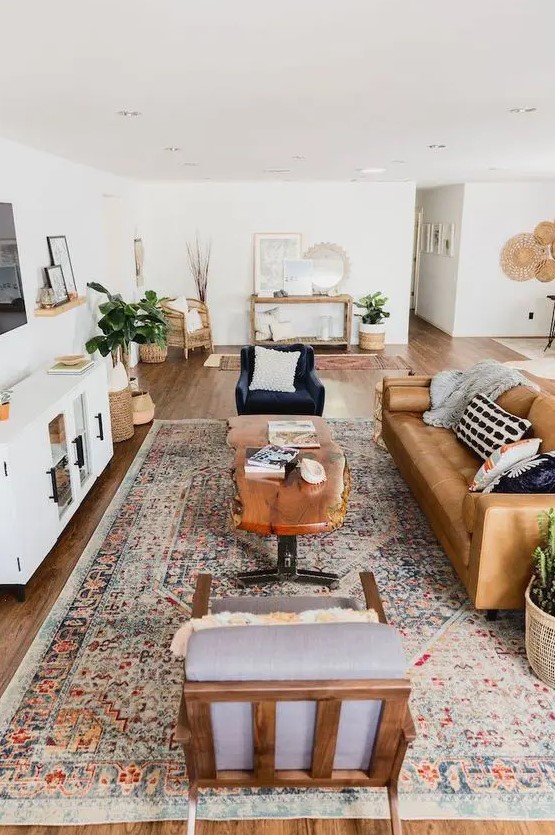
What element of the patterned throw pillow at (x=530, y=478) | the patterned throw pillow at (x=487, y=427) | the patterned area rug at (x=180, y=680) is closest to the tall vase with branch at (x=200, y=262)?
the patterned area rug at (x=180, y=680)

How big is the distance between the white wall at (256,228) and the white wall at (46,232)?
2.42m

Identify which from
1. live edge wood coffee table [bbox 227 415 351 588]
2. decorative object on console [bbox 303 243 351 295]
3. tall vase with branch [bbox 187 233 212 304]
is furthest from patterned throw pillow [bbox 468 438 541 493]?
tall vase with branch [bbox 187 233 212 304]

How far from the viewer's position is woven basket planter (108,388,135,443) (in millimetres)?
5316

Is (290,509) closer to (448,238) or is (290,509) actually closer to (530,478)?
(530,478)

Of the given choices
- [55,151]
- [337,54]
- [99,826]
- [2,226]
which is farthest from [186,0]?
[55,151]

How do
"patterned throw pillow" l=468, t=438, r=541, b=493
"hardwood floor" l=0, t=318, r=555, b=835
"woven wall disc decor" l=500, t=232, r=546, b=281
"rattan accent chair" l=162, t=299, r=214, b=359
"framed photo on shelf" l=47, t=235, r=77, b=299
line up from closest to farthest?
"hardwood floor" l=0, t=318, r=555, b=835, "patterned throw pillow" l=468, t=438, r=541, b=493, "framed photo on shelf" l=47, t=235, r=77, b=299, "rattan accent chair" l=162, t=299, r=214, b=359, "woven wall disc decor" l=500, t=232, r=546, b=281

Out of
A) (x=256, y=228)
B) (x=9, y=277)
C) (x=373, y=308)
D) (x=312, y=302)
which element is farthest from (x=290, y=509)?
(x=256, y=228)

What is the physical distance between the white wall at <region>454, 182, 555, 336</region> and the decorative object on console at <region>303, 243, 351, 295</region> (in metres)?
1.81

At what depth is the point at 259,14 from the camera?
69.6 inches

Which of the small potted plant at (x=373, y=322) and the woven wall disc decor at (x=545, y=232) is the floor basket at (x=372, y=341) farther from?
the woven wall disc decor at (x=545, y=232)

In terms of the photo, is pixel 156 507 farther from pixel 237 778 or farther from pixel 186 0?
pixel 186 0

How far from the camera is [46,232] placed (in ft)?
16.1

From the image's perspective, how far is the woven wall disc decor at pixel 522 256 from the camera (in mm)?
9516

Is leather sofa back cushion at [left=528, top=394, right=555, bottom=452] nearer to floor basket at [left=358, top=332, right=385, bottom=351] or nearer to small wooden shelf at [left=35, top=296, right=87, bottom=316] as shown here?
small wooden shelf at [left=35, top=296, right=87, bottom=316]
